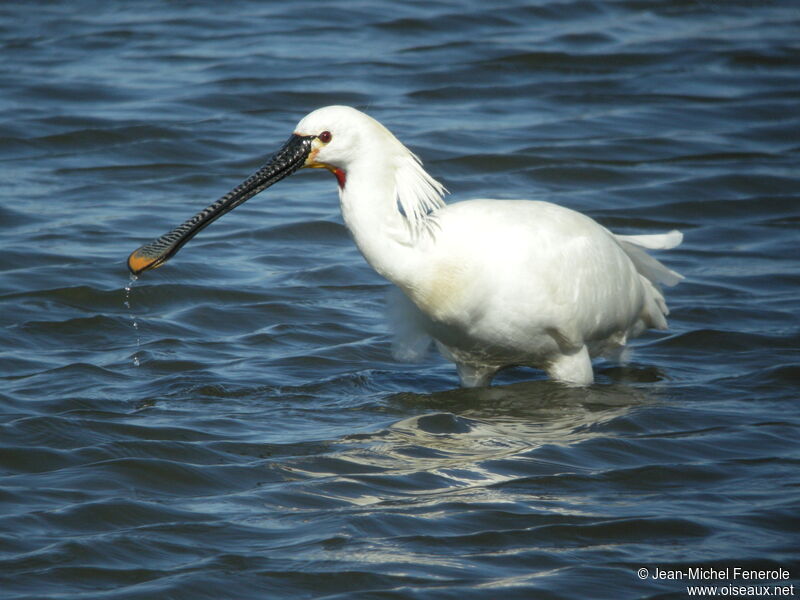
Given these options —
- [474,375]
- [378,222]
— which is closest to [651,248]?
[474,375]

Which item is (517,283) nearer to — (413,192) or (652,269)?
(413,192)

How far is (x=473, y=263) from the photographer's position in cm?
738

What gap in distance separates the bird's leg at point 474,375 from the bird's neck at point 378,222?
111 cm

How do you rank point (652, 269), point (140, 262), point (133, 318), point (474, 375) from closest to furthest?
point (474, 375), point (140, 262), point (652, 269), point (133, 318)

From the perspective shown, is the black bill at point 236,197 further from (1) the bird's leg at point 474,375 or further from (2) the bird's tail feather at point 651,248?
(2) the bird's tail feather at point 651,248

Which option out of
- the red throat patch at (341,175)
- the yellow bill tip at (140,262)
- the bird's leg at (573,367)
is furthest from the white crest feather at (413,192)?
the yellow bill tip at (140,262)

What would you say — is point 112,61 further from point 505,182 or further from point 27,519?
point 27,519

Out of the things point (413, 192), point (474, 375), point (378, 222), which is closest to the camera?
point (378, 222)

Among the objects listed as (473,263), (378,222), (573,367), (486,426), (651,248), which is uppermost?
(378,222)

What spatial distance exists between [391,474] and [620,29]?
39.7 feet

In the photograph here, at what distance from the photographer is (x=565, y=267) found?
309 inches

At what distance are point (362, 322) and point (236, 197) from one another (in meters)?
2.06

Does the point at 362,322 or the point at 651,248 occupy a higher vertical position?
the point at 651,248

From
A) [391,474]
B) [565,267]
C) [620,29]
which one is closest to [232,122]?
[620,29]
